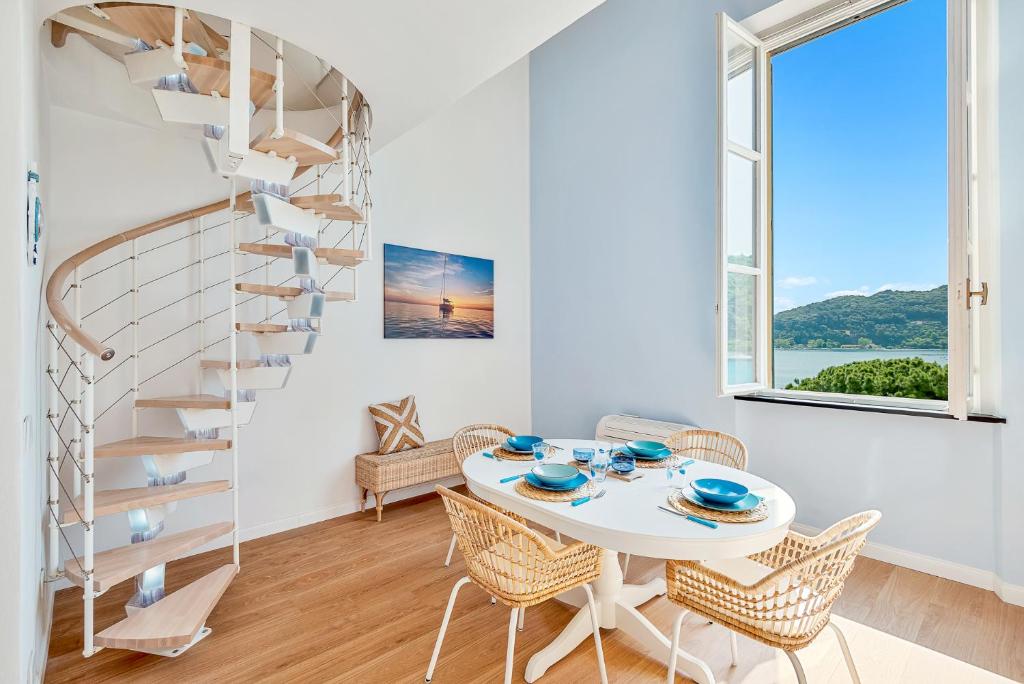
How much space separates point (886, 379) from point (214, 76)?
399cm

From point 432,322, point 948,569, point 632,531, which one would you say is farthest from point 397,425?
point 948,569

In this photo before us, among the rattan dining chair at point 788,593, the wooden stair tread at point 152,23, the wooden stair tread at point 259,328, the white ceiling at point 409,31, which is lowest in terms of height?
the rattan dining chair at point 788,593

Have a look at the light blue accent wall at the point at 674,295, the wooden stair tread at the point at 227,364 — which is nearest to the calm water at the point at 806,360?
the light blue accent wall at the point at 674,295

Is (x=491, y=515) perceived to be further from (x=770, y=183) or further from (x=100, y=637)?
(x=770, y=183)

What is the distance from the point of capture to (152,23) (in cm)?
212

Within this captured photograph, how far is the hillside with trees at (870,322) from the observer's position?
291 cm

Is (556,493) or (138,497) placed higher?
(556,493)

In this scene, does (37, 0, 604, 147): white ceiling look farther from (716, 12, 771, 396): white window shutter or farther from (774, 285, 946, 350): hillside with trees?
(774, 285, 946, 350): hillside with trees

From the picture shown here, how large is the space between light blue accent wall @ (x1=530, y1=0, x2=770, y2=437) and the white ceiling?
1.83m

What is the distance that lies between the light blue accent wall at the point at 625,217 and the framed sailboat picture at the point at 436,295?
639 mm

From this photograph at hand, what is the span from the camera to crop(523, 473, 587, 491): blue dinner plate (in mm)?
1877

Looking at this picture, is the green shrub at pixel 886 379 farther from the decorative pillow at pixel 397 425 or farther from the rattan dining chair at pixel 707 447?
the decorative pillow at pixel 397 425

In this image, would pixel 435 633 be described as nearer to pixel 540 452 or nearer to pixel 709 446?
pixel 540 452

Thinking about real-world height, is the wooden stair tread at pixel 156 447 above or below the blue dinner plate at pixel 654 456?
above
